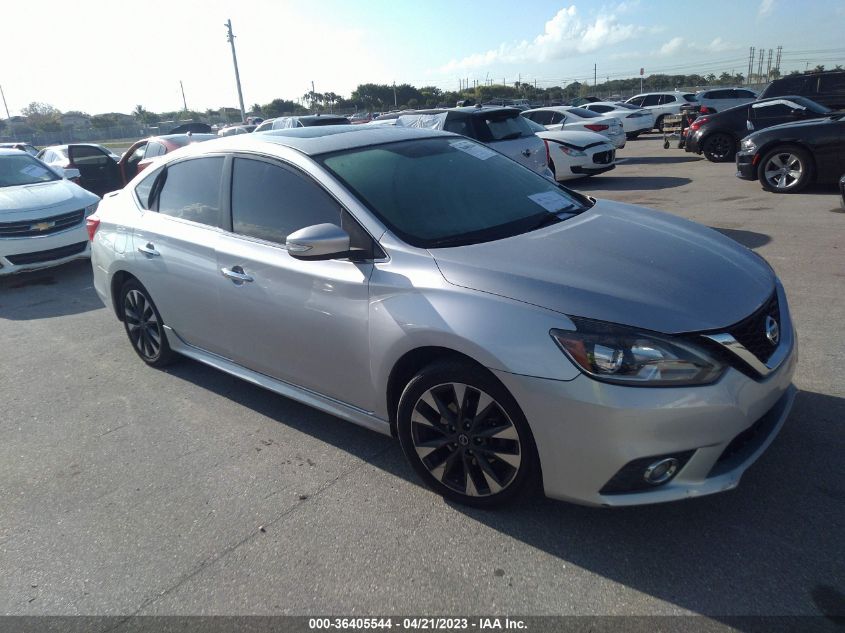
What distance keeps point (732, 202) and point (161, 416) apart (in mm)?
8897

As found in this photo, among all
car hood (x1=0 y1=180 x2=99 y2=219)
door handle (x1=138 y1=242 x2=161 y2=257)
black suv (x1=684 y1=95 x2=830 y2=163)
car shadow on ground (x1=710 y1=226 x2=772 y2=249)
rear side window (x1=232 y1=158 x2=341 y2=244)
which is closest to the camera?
rear side window (x1=232 y1=158 x2=341 y2=244)

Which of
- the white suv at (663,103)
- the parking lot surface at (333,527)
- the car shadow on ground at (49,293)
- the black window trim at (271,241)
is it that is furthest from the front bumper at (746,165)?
the white suv at (663,103)

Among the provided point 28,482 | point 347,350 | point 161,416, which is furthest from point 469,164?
point 28,482

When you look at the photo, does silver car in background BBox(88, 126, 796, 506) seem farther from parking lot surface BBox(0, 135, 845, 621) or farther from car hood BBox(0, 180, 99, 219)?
car hood BBox(0, 180, 99, 219)

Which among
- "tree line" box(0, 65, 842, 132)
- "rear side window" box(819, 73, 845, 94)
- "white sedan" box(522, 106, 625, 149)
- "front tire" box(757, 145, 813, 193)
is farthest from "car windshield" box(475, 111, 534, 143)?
"tree line" box(0, 65, 842, 132)

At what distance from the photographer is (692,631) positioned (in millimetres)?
2246

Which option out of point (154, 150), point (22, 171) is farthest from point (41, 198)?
point (154, 150)

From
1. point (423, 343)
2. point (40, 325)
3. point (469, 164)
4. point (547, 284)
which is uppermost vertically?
point (469, 164)

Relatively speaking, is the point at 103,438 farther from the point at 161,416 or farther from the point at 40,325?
the point at 40,325

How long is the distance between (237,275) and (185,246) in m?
0.64

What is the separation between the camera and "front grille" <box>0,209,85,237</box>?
25.9ft

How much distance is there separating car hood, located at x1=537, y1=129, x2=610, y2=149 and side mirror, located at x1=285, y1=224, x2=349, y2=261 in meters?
10.4

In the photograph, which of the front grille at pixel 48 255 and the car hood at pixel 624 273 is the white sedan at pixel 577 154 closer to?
the front grille at pixel 48 255

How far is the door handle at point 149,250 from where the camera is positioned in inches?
175
